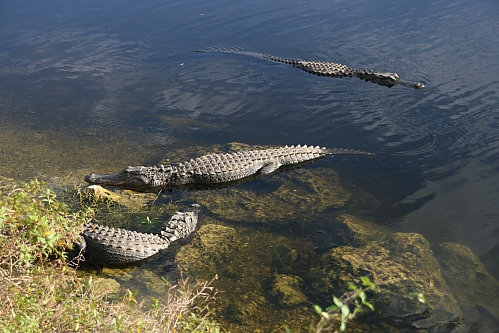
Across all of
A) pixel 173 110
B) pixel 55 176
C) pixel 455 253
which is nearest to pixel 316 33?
pixel 173 110

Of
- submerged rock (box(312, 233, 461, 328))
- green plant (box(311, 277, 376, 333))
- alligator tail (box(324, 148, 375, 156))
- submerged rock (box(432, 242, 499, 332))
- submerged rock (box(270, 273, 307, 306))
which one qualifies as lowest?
submerged rock (box(432, 242, 499, 332))

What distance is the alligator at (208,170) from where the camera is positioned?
807cm

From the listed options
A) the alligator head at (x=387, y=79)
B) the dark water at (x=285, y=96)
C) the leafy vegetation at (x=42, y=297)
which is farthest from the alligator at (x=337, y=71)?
the leafy vegetation at (x=42, y=297)

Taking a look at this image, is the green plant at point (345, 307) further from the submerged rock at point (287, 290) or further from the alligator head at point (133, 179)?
the alligator head at point (133, 179)

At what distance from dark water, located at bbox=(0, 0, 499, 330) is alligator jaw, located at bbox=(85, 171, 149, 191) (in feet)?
1.65

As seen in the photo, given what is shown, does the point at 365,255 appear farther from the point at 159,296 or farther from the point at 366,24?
the point at 366,24

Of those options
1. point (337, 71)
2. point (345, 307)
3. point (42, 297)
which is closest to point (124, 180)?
point (42, 297)

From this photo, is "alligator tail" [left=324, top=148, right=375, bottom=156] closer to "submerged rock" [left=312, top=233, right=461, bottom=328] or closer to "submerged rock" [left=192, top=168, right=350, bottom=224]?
"submerged rock" [left=192, top=168, right=350, bottom=224]

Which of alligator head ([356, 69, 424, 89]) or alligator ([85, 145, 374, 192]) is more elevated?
alligator head ([356, 69, 424, 89])

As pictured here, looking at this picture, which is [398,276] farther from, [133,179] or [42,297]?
[133,179]

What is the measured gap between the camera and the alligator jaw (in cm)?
803

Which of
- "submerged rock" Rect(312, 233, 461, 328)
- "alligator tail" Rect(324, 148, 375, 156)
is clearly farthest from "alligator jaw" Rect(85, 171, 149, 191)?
"submerged rock" Rect(312, 233, 461, 328)

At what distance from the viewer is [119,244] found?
5.98 m

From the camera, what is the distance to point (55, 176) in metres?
8.11
